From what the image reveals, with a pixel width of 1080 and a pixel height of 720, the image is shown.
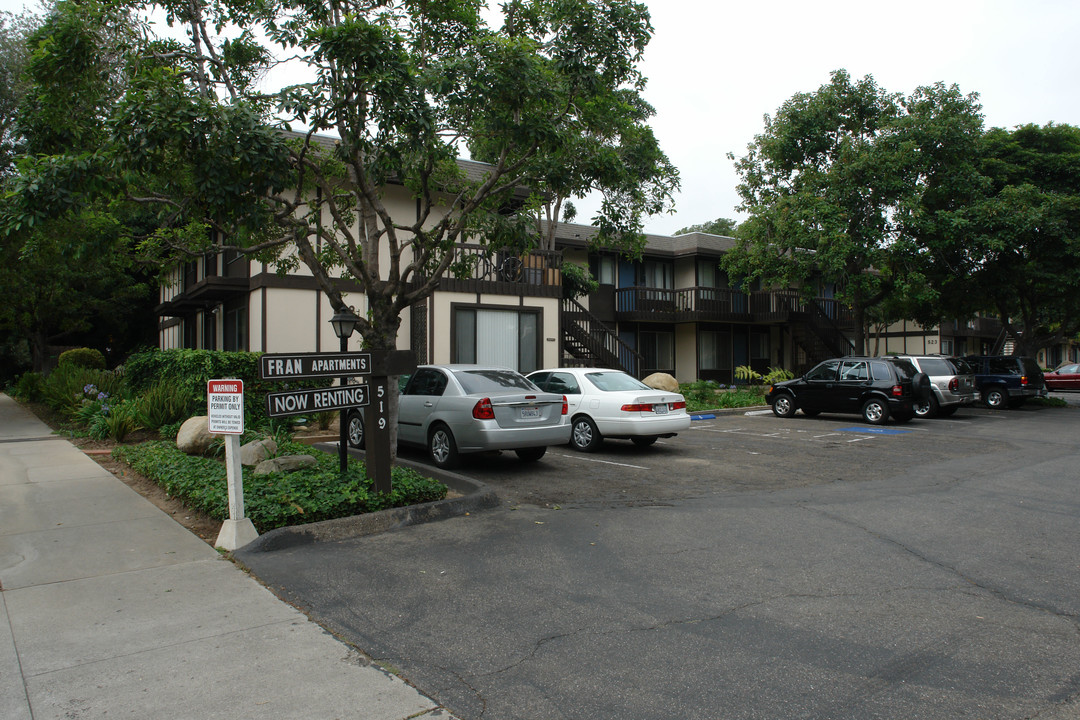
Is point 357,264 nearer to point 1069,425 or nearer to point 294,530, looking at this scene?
point 294,530

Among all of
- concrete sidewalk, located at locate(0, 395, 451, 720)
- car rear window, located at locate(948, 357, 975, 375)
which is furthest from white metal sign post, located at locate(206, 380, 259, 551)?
car rear window, located at locate(948, 357, 975, 375)

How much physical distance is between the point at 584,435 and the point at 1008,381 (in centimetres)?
1742

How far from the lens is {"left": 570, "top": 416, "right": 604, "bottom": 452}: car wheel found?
12.6 m

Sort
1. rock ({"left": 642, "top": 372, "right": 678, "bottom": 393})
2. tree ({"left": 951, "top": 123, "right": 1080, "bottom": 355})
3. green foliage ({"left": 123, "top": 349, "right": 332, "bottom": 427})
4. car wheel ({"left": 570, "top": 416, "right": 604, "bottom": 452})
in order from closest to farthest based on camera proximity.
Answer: car wheel ({"left": 570, "top": 416, "right": 604, "bottom": 452}) → green foliage ({"left": 123, "top": 349, "right": 332, "bottom": 427}) → rock ({"left": 642, "top": 372, "right": 678, "bottom": 393}) → tree ({"left": 951, "top": 123, "right": 1080, "bottom": 355})

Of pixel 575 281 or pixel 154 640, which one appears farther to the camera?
pixel 575 281

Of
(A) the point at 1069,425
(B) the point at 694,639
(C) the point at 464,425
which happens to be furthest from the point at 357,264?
(A) the point at 1069,425

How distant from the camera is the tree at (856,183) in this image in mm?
22641

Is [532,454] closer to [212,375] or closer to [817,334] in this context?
[212,375]

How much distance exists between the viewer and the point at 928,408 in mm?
19344

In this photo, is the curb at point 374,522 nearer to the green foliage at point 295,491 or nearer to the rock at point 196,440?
the green foliage at point 295,491

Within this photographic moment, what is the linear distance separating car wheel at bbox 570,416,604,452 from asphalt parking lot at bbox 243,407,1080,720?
2.60m

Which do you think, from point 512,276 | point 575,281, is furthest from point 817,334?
point 512,276

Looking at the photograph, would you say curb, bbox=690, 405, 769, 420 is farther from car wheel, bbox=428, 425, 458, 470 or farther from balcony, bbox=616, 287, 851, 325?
car wheel, bbox=428, 425, 458, 470

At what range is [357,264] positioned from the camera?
8.48 m
